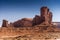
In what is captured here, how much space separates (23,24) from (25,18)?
11.7m

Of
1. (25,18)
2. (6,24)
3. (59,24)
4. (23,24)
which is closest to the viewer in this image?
(6,24)

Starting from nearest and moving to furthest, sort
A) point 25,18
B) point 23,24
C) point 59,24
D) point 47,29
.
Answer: point 47,29, point 23,24, point 25,18, point 59,24

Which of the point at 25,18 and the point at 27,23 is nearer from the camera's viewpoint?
the point at 27,23

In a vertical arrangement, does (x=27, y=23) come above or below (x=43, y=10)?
below

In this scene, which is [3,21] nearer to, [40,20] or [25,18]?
[40,20]

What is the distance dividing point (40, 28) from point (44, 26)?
2.02m

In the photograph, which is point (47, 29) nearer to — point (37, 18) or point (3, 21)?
point (37, 18)

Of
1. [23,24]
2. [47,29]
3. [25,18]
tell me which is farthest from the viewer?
[25,18]

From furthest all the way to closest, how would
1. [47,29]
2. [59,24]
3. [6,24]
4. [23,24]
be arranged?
[59,24] → [23,24] → [6,24] → [47,29]

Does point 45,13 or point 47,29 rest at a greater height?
point 45,13

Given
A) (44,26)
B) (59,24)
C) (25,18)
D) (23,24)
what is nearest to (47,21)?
(44,26)

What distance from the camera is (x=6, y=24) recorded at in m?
68.8

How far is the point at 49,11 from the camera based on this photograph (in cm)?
7275

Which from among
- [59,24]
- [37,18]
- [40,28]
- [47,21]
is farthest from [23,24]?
[59,24]
